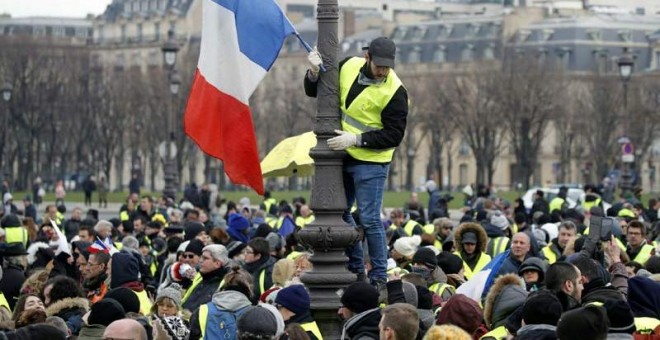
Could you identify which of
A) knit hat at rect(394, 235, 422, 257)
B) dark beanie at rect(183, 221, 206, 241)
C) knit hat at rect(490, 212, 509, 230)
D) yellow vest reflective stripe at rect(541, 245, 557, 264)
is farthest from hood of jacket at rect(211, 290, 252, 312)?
knit hat at rect(490, 212, 509, 230)

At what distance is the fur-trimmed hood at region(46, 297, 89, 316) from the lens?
14.4m

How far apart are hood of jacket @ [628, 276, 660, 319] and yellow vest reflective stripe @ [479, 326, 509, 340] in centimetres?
102

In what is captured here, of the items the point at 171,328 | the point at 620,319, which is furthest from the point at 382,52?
the point at 620,319

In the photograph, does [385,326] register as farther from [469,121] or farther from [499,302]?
[469,121]

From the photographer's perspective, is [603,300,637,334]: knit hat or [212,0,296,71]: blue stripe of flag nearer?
[603,300,637,334]: knit hat

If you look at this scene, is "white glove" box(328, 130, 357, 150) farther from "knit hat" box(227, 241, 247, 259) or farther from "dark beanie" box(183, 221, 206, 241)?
"dark beanie" box(183, 221, 206, 241)

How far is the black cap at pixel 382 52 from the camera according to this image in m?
13.7

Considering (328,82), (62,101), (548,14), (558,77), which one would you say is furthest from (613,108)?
(328,82)

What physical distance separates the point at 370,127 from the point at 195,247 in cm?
476

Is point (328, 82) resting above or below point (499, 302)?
above

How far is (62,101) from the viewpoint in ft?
→ 334

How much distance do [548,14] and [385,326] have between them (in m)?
136

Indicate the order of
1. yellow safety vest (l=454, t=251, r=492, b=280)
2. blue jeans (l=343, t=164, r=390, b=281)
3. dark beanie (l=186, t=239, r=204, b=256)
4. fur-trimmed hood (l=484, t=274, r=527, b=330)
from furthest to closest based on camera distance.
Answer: dark beanie (l=186, t=239, r=204, b=256) → yellow safety vest (l=454, t=251, r=492, b=280) → blue jeans (l=343, t=164, r=390, b=281) → fur-trimmed hood (l=484, t=274, r=527, b=330)

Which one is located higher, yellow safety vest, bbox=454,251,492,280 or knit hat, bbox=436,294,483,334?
knit hat, bbox=436,294,483,334
